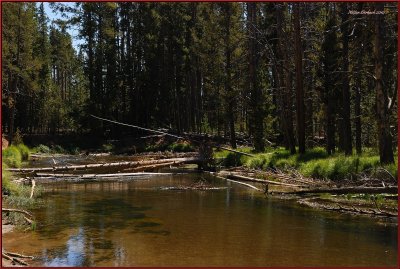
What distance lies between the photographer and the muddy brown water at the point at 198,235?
7906 millimetres

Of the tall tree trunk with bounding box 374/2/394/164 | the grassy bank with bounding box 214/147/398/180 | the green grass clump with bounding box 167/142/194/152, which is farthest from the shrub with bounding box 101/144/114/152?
the tall tree trunk with bounding box 374/2/394/164

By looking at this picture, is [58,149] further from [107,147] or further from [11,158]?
[11,158]

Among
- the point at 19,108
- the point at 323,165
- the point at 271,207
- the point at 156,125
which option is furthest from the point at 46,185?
the point at 19,108

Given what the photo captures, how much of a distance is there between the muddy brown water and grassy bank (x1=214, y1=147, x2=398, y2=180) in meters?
2.68

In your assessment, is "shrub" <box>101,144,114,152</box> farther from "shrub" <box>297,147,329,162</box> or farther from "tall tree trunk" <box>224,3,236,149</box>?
"shrub" <box>297,147,329,162</box>

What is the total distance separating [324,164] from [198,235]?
8615 mm

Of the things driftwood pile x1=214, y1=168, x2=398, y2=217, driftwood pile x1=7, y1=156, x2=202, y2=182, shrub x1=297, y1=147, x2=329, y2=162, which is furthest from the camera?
shrub x1=297, y1=147, x2=329, y2=162

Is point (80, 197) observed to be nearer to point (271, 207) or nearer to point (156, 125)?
point (271, 207)

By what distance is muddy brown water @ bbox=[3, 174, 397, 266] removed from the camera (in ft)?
25.9

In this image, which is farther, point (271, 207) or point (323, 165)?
point (323, 165)

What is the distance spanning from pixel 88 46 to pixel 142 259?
46522 mm

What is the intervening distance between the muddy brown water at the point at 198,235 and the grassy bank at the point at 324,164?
8.78ft

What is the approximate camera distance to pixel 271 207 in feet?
42.4

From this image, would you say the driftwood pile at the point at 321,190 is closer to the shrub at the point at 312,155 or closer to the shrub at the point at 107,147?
the shrub at the point at 312,155
